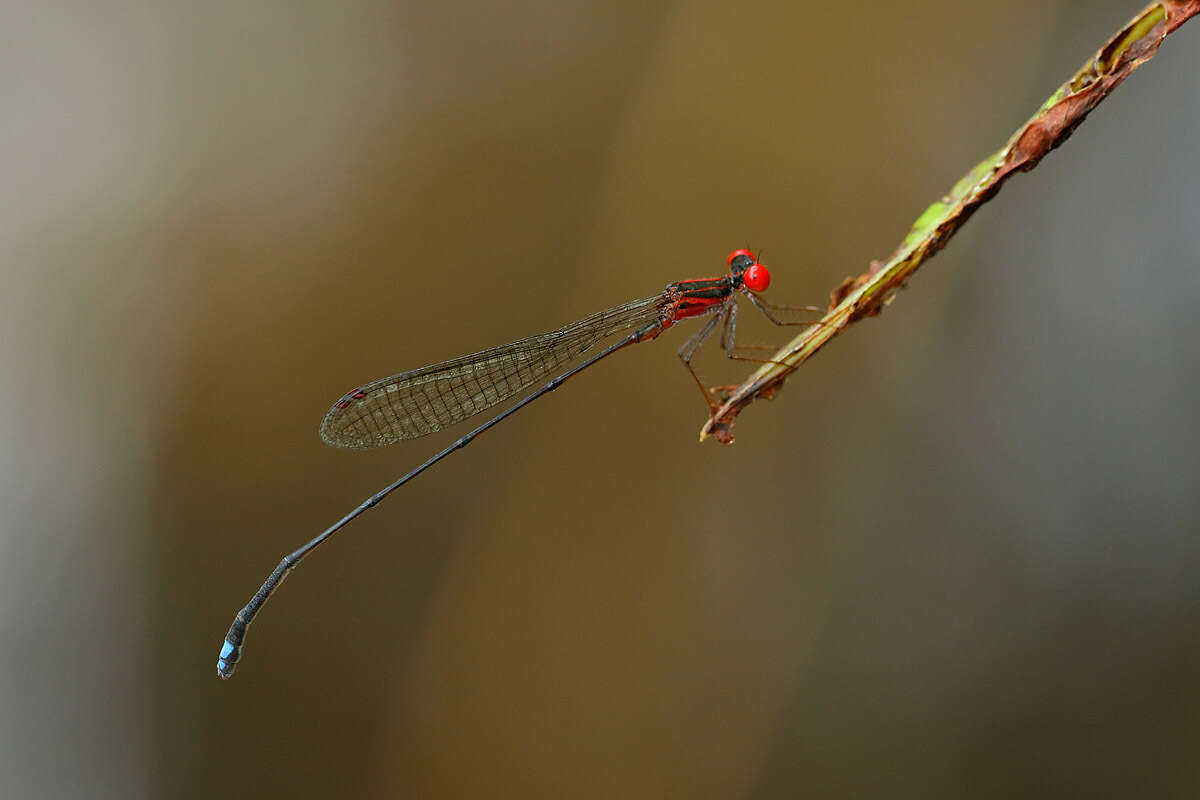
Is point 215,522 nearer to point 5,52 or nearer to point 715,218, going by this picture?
point 5,52

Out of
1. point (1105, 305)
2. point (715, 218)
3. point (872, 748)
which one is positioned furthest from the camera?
point (872, 748)

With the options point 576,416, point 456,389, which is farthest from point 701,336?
point 576,416

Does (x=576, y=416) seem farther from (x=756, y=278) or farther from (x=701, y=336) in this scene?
(x=756, y=278)

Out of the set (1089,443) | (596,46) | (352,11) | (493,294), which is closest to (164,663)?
(493,294)

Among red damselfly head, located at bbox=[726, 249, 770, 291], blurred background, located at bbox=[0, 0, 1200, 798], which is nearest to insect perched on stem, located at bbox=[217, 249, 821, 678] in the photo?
red damselfly head, located at bbox=[726, 249, 770, 291]

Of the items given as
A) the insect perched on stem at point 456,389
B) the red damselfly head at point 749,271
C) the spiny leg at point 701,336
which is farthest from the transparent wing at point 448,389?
the red damselfly head at point 749,271

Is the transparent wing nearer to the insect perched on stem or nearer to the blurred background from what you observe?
the insect perched on stem
